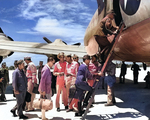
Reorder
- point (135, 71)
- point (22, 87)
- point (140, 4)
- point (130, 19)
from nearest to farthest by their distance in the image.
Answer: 1. point (140, 4)
2. point (130, 19)
3. point (22, 87)
4. point (135, 71)

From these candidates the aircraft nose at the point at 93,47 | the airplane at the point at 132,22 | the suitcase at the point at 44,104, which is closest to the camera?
the airplane at the point at 132,22

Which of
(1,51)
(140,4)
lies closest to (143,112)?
(140,4)

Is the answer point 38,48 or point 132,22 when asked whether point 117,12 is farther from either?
point 38,48

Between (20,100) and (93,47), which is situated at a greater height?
(93,47)

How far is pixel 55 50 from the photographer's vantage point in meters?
9.73

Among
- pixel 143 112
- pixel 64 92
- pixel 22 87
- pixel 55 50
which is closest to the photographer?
pixel 22 87

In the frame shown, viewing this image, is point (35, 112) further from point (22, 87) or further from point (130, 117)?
point (130, 117)

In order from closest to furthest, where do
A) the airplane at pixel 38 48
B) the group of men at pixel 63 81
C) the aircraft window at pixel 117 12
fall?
the group of men at pixel 63 81 → the aircraft window at pixel 117 12 → the airplane at pixel 38 48

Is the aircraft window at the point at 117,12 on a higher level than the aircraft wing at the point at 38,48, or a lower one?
higher

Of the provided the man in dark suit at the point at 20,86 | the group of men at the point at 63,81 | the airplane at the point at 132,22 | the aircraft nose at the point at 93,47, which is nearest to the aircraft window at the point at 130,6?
the airplane at the point at 132,22

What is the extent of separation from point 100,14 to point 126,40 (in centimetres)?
133

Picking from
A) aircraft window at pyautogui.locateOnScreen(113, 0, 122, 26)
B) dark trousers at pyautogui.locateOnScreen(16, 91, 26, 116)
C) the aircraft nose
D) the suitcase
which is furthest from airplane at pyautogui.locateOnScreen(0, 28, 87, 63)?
the suitcase

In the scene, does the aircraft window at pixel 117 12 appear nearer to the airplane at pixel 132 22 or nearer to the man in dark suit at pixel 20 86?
the airplane at pixel 132 22

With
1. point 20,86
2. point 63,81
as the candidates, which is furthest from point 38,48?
point 20,86
